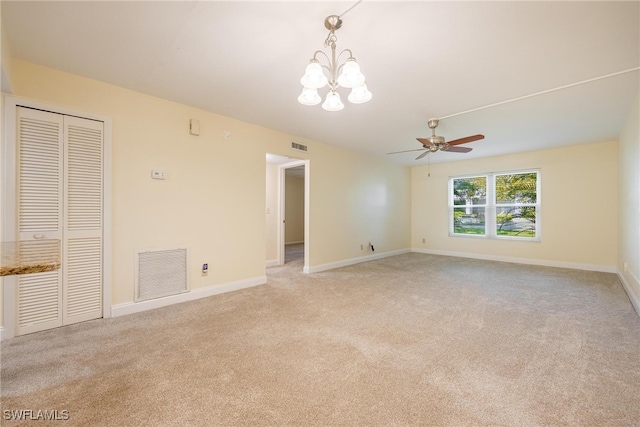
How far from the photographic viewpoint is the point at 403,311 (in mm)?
3002

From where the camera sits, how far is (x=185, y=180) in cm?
334

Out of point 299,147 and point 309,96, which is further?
point 299,147

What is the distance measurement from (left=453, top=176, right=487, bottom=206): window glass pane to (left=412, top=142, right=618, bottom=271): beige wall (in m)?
0.26

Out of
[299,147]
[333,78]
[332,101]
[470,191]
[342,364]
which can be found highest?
[299,147]

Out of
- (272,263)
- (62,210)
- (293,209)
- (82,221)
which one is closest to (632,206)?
(272,263)

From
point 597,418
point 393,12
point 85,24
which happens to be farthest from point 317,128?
point 597,418

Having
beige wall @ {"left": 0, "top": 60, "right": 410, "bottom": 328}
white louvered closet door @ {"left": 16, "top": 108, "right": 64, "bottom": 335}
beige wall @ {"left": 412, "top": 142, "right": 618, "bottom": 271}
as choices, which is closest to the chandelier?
beige wall @ {"left": 0, "top": 60, "right": 410, "bottom": 328}

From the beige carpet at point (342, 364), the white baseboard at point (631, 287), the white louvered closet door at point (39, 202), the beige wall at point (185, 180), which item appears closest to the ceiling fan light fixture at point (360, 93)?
the beige carpet at point (342, 364)

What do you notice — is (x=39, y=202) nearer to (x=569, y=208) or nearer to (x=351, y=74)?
(x=351, y=74)

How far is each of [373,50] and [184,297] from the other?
11.1ft

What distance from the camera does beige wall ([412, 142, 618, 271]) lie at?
487cm

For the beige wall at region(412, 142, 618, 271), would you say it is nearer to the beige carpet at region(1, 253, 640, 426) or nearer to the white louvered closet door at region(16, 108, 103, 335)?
the beige carpet at region(1, 253, 640, 426)

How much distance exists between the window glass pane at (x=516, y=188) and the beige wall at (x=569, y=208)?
192 mm

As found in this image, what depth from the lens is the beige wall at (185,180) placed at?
280 centimetres
